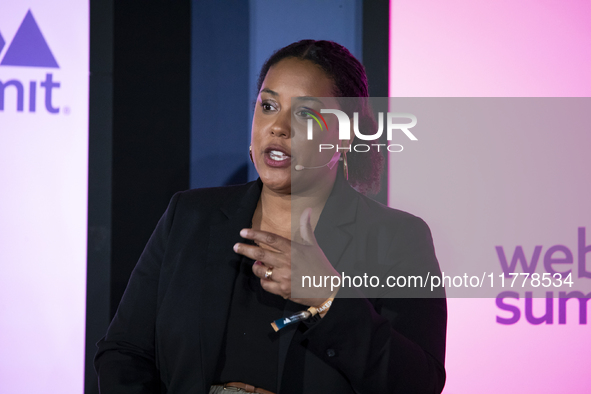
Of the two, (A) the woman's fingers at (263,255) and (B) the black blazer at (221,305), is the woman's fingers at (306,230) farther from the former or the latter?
(B) the black blazer at (221,305)

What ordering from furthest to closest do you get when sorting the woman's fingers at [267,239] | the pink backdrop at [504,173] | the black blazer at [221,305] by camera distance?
the pink backdrop at [504,173]
the black blazer at [221,305]
the woman's fingers at [267,239]

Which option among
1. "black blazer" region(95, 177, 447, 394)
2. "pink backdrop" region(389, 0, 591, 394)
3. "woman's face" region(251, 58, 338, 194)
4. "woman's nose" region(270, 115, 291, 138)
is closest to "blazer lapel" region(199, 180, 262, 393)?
"black blazer" region(95, 177, 447, 394)

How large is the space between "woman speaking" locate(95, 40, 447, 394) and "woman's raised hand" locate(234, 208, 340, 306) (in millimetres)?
73

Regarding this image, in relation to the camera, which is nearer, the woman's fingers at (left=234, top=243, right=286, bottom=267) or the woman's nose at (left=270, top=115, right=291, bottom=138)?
the woman's fingers at (left=234, top=243, right=286, bottom=267)

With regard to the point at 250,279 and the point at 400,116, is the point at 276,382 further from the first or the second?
the point at 400,116

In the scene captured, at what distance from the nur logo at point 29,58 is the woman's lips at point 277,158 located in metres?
1.06

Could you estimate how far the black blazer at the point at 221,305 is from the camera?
119 cm

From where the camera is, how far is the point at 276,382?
1.26 meters

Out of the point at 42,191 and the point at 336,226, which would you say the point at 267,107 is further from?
the point at 42,191

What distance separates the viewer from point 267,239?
100cm

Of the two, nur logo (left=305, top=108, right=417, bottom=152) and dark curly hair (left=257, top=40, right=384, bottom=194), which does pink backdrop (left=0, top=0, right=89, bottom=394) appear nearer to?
dark curly hair (left=257, top=40, right=384, bottom=194)

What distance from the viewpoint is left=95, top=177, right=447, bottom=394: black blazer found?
1.19m

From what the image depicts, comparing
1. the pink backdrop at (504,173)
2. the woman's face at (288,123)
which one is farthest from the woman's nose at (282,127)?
the pink backdrop at (504,173)

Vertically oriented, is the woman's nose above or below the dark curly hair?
below
